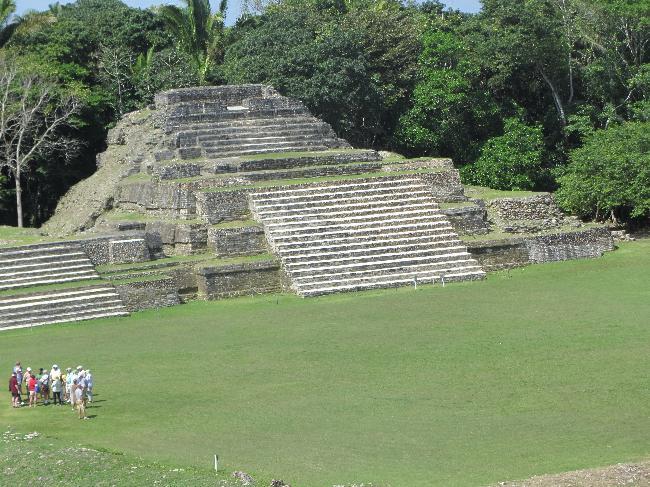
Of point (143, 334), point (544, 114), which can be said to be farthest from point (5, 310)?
point (544, 114)

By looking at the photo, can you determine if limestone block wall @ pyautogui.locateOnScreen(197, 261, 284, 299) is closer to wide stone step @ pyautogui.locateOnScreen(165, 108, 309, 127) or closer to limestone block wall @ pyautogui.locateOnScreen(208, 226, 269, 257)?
limestone block wall @ pyautogui.locateOnScreen(208, 226, 269, 257)

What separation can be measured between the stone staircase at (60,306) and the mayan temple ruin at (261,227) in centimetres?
2

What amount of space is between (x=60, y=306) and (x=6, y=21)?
16333 mm


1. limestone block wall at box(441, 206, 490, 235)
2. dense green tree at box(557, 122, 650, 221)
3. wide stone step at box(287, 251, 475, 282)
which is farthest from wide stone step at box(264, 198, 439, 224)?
dense green tree at box(557, 122, 650, 221)

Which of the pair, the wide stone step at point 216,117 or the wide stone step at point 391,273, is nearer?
the wide stone step at point 391,273

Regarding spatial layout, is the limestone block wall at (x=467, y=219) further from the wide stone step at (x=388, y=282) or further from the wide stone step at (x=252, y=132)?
the wide stone step at (x=252, y=132)

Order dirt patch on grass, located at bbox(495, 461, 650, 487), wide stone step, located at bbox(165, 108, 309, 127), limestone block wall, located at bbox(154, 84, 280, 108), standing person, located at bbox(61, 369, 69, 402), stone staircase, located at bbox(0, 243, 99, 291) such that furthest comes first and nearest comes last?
limestone block wall, located at bbox(154, 84, 280, 108) < wide stone step, located at bbox(165, 108, 309, 127) < stone staircase, located at bbox(0, 243, 99, 291) < standing person, located at bbox(61, 369, 69, 402) < dirt patch on grass, located at bbox(495, 461, 650, 487)

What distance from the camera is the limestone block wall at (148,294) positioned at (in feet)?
90.0

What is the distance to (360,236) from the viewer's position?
97.6ft

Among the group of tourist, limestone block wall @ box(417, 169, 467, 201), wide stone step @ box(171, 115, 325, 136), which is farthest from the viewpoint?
wide stone step @ box(171, 115, 325, 136)

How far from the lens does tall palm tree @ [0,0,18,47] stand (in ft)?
132

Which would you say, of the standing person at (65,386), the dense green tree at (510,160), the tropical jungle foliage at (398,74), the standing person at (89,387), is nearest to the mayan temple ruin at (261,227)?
the tropical jungle foliage at (398,74)

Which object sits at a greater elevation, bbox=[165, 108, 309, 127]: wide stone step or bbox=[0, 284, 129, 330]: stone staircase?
bbox=[165, 108, 309, 127]: wide stone step

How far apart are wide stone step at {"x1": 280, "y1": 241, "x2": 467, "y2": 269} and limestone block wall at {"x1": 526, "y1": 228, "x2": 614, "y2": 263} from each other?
2.03 meters
